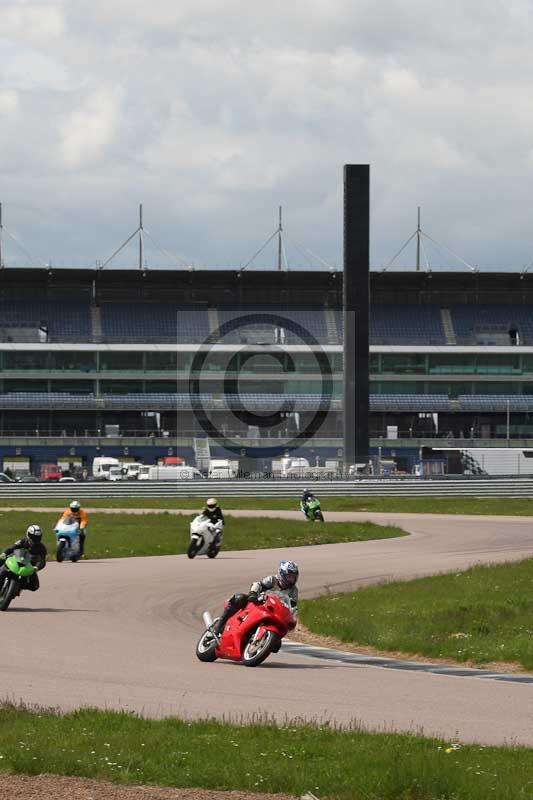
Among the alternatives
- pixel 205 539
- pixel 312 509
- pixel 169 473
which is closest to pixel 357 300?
pixel 169 473

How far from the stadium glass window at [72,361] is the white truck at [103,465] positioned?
13.1 m

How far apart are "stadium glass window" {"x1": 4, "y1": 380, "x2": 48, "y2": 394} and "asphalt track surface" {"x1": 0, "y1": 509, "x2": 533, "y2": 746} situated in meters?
82.3

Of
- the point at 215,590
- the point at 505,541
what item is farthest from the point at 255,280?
the point at 215,590

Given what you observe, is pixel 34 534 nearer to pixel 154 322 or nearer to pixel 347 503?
pixel 347 503

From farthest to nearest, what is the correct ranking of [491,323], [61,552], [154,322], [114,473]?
1. [491,323]
2. [154,322]
3. [114,473]
4. [61,552]

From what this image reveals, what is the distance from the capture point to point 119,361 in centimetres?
11206

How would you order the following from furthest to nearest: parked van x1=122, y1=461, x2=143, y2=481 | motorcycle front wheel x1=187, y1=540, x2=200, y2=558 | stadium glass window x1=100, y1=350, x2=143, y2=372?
stadium glass window x1=100, y1=350, x2=143, y2=372, parked van x1=122, y1=461, x2=143, y2=481, motorcycle front wheel x1=187, y1=540, x2=200, y2=558

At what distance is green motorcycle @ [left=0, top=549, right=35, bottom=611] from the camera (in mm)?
22484

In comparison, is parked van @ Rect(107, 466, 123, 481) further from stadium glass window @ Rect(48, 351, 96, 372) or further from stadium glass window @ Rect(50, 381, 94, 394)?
stadium glass window @ Rect(48, 351, 96, 372)

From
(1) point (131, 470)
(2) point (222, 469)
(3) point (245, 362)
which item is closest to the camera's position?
(2) point (222, 469)

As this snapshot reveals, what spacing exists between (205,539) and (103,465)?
210 ft

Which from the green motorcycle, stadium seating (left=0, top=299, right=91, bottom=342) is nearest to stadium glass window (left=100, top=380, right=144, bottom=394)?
stadium seating (left=0, top=299, right=91, bottom=342)

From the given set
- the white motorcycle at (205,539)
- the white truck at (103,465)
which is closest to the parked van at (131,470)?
the white truck at (103,465)

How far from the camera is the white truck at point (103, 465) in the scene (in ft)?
323
